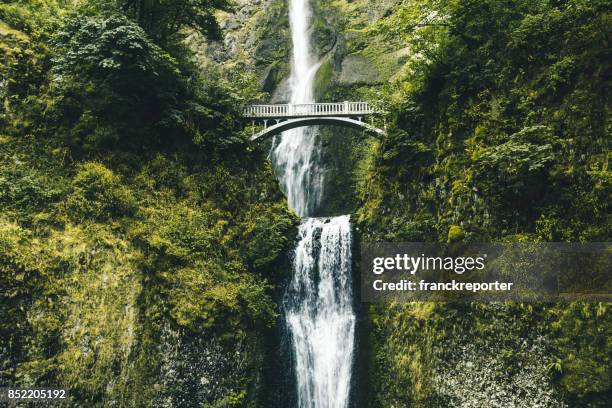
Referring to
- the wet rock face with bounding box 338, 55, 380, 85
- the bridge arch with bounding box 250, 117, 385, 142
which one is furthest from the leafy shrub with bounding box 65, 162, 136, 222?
the wet rock face with bounding box 338, 55, 380, 85

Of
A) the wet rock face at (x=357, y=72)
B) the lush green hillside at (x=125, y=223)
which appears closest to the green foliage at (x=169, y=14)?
the lush green hillside at (x=125, y=223)

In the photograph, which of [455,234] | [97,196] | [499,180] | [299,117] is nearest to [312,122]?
[299,117]

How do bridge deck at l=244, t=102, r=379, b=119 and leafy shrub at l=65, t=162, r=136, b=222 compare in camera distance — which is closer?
leafy shrub at l=65, t=162, r=136, b=222

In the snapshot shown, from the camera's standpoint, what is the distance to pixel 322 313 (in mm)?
15734

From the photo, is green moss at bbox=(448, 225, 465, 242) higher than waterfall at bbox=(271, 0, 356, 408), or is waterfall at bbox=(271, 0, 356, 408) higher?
green moss at bbox=(448, 225, 465, 242)

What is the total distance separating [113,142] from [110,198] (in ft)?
7.16

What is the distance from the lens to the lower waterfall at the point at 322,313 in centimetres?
1472

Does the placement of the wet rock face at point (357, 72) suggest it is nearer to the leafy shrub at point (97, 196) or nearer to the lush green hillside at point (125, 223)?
the lush green hillside at point (125, 223)

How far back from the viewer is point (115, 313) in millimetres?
12219

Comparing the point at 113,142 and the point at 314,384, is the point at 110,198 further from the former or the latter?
the point at 314,384

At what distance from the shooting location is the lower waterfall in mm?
14719

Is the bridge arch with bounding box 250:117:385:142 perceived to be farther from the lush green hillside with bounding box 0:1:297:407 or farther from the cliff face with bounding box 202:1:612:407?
the cliff face with bounding box 202:1:612:407

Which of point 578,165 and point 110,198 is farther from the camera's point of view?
point 110,198

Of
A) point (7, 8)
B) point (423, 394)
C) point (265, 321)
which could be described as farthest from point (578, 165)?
→ point (7, 8)
